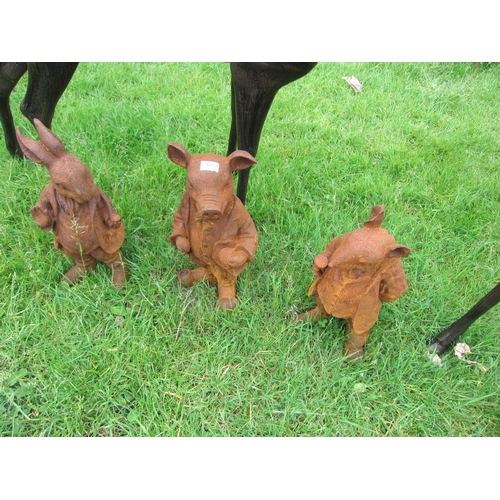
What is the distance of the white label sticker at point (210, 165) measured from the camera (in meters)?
1.62

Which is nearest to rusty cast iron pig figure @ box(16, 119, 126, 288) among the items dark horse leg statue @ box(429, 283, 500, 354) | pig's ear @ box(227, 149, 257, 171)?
pig's ear @ box(227, 149, 257, 171)

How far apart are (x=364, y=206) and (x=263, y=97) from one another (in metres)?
1.33

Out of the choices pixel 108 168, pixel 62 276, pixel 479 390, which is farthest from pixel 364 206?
pixel 62 276

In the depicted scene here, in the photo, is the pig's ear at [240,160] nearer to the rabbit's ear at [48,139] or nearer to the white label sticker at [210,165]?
the white label sticker at [210,165]

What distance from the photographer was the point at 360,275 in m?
1.68

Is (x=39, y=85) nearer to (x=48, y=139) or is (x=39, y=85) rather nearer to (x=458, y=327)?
(x=48, y=139)

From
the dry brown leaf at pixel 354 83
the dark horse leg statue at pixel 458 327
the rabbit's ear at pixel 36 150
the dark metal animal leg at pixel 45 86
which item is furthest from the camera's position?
the dry brown leaf at pixel 354 83

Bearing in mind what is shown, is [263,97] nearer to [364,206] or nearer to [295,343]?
[295,343]

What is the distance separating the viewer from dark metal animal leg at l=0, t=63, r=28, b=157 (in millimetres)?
2209

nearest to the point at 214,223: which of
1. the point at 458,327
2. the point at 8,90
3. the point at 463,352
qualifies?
the point at 458,327

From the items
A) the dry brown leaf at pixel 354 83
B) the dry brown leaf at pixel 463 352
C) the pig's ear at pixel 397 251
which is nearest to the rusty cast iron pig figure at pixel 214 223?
the pig's ear at pixel 397 251

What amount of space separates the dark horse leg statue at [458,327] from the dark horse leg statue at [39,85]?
222cm

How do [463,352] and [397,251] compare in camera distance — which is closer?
[397,251]

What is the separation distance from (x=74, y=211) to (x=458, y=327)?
1.89 m
